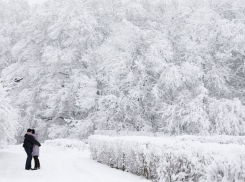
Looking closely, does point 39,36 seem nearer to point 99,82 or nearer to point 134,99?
point 99,82

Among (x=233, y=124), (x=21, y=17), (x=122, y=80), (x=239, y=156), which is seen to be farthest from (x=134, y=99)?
(x=21, y=17)

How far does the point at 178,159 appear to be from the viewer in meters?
6.48

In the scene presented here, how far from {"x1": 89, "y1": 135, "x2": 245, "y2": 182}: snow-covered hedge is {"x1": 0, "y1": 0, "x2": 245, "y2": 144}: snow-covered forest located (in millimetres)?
11077

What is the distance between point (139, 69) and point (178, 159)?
655 inches

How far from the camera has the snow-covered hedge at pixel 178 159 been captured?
481 centimetres

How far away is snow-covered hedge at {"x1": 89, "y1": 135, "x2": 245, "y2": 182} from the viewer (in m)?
4.81

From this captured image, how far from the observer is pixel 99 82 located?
25578 millimetres

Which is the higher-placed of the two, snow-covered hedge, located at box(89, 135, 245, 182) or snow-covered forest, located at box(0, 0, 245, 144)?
snow-covered forest, located at box(0, 0, 245, 144)

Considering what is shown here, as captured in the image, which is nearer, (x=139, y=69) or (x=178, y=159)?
(x=178, y=159)

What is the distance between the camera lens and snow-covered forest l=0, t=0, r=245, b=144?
71.3 feet

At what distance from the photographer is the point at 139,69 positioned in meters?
22.9

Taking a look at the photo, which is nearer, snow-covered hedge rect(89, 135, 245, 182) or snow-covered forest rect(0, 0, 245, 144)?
snow-covered hedge rect(89, 135, 245, 182)

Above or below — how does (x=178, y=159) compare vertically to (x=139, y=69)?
below

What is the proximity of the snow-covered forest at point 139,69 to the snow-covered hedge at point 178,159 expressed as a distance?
11077 mm
